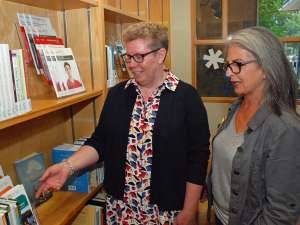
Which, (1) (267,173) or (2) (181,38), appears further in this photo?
(2) (181,38)

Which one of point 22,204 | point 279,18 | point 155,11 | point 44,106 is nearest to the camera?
point 22,204

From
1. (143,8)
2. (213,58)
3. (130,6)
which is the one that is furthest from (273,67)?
(213,58)

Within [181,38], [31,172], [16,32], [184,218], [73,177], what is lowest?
[184,218]

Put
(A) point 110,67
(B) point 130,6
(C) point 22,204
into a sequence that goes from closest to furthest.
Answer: (C) point 22,204 < (A) point 110,67 < (B) point 130,6

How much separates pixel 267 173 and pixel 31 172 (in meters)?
1.14

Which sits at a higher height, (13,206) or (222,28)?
(222,28)

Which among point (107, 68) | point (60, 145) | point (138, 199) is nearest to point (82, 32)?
point (107, 68)

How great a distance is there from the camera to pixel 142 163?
154 cm

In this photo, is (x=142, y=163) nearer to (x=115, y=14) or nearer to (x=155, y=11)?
(x=115, y=14)

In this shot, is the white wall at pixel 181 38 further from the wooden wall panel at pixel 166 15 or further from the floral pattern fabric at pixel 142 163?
the floral pattern fabric at pixel 142 163

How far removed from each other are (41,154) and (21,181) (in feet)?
0.63

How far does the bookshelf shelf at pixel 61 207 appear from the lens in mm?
1528

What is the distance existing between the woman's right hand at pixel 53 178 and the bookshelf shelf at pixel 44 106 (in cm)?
28

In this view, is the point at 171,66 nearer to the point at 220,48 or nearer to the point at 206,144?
the point at 220,48
